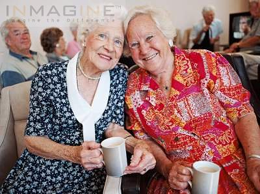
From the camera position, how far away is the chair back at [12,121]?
5.16ft

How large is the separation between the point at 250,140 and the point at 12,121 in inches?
50.7

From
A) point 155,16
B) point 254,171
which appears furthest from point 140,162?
point 155,16

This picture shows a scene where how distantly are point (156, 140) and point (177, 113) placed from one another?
0.17m

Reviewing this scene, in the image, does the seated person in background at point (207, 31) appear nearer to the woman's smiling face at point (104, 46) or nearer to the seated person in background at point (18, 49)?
the seated person in background at point (18, 49)

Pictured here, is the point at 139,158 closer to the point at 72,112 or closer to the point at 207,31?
the point at 72,112

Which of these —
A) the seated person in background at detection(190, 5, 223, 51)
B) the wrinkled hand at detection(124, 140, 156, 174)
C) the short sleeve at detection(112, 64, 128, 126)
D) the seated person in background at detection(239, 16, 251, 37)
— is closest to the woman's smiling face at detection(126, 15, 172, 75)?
the short sleeve at detection(112, 64, 128, 126)

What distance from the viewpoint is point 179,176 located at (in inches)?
40.6

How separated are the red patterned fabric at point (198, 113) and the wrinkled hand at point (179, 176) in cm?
15

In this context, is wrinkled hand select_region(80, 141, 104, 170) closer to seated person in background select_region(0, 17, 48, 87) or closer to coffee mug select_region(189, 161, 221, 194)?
coffee mug select_region(189, 161, 221, 194)

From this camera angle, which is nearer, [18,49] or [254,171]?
[254,171]

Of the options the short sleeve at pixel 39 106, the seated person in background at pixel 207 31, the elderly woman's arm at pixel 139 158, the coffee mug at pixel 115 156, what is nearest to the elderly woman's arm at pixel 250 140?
the elderly woman's arm at pixel 139 158

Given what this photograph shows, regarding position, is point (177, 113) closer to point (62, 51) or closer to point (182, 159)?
point (182, 159)

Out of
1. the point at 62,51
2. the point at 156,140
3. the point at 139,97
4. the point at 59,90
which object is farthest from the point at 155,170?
the point at 62,51

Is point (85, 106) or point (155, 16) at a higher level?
point (155, 16)
